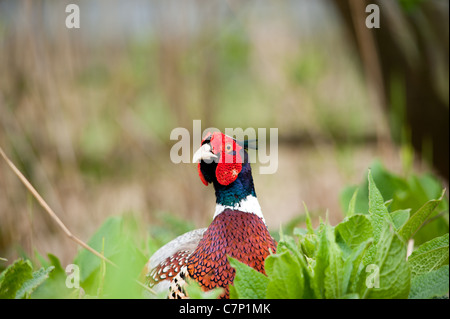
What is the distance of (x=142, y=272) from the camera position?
107 centimetres

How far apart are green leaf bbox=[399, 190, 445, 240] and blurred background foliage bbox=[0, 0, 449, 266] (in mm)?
611

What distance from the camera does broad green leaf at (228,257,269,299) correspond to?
706 mm

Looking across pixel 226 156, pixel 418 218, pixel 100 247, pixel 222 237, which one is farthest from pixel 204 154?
pixel 418 218

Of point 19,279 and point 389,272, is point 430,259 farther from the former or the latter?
point 19,279

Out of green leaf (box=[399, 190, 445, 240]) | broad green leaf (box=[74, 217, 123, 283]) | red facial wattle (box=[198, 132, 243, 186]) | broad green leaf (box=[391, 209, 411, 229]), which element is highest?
red facial wattle (box=[198, 132, 243, 186])

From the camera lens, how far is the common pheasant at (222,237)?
2.99ft

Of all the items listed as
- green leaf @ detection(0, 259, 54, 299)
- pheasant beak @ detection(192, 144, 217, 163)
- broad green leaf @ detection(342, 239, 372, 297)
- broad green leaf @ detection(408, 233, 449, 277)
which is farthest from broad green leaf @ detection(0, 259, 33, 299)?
broad green leaf @ detection(408, 233, 449, 277)

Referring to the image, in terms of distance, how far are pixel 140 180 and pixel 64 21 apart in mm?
1031

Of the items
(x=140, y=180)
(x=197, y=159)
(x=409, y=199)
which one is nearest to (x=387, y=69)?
(x=409, y=199)

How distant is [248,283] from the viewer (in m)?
0.71

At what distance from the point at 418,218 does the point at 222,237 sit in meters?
0.35

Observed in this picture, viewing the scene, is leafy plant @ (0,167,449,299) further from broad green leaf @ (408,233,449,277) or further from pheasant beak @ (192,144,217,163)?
pheasant beak @ (192,144,217,163)

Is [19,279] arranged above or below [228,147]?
below

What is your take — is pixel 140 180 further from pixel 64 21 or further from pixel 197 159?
pixel 197 159
